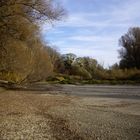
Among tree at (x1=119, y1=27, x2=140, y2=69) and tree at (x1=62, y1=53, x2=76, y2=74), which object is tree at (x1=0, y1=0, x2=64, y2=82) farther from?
tree at (x1=62, y1=53, x2=76, y2=74)

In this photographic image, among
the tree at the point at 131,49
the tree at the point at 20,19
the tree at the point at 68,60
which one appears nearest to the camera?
the tree at the point at 20,19

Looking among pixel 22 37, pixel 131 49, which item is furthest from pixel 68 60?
pixel 22 37

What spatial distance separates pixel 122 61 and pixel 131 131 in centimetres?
9349

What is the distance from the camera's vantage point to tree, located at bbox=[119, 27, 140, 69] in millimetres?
102650

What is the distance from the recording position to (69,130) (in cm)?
1508

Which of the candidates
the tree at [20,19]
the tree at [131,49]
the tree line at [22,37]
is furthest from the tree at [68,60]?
the tree at [20,19]

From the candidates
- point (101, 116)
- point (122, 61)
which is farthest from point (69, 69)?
point (101, 116)

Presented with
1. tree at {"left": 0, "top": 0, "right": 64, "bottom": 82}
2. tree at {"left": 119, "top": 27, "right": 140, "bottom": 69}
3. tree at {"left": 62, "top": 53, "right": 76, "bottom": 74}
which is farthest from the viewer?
tree at {"left": 62, "top": 53, "right": 76, "bottom": 74}

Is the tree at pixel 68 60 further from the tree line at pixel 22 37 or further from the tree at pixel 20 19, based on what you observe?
the tree at pixel 20 19

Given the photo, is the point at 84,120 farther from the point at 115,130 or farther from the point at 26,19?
the point at 26,19

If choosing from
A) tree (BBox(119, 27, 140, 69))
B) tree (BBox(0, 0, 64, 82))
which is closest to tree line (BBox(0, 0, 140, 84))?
tree (BBox(0, 0, 64, 82))

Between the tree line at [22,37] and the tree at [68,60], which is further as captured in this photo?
the tree at [68,60]

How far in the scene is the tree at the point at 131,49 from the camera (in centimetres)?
10265

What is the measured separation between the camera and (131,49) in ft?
341
